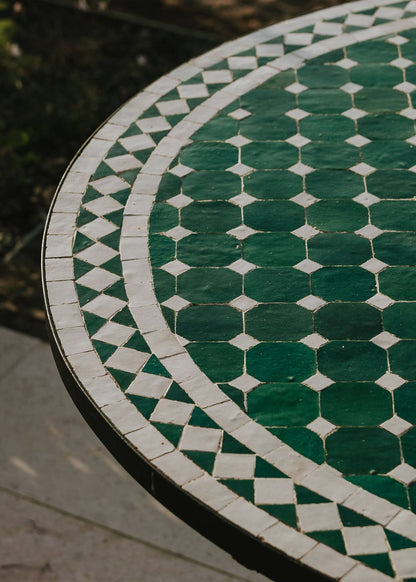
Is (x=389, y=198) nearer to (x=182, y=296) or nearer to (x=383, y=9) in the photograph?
(x=182, y=296)

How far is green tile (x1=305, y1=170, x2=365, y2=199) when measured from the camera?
4.09 metres

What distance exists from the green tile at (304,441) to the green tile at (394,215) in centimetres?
117

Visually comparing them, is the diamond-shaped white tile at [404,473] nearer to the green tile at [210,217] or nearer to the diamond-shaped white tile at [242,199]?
the green tile at [210,217]

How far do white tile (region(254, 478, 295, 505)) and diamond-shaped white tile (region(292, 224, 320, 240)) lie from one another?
1244 millimetres

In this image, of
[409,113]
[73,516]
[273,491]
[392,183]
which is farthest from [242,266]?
[73,516]

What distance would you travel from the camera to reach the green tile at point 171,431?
121 inches

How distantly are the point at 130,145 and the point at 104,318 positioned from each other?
121 cm

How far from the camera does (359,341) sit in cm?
341

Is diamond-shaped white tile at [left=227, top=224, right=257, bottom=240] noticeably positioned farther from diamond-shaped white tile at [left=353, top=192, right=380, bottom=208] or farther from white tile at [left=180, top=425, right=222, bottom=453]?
white tile at [left=180, top=425, right=222, bottom=453]

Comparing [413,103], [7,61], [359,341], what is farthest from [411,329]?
[7,61]

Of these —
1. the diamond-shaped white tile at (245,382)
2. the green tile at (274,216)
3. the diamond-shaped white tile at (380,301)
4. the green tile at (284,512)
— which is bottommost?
the green tile at (284,512)

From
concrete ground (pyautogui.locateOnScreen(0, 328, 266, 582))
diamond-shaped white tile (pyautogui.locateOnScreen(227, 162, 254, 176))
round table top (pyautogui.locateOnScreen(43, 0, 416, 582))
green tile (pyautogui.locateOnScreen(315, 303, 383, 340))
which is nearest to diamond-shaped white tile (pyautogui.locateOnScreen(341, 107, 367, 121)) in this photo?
round table top (pyautogui.locateOnScreen(43, 0, 416, 582))

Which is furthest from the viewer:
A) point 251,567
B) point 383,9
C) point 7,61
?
point 7,61

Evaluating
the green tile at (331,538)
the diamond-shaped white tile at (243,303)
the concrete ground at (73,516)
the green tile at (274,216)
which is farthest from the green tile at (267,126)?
the concrete ground at (73,516)
